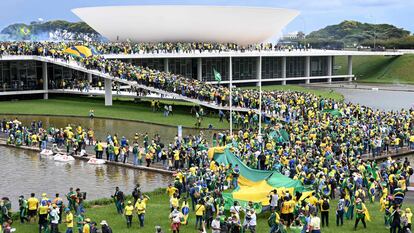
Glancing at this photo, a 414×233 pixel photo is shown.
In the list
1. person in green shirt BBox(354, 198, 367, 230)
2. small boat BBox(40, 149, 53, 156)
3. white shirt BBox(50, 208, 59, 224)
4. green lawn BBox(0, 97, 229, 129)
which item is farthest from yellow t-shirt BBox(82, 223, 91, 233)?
green lawn BBox(0, 97, 229, 129)

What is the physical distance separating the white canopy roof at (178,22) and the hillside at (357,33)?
58.3 metres

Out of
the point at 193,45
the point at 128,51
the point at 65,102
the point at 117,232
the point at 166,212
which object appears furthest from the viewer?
the point at 193,45

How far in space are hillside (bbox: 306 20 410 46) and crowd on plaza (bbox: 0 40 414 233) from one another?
8938 cm

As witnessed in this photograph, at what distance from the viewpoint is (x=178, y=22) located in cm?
7044

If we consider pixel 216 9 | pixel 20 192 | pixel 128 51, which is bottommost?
pixel 20 192

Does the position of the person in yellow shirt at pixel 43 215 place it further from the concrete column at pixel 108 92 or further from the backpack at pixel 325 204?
the concrete column at pixel 108 92

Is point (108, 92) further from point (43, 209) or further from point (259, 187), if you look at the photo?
point (43, 209)

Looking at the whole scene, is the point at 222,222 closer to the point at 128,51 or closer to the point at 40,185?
the point at 40,185

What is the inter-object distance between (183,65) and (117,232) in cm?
5192

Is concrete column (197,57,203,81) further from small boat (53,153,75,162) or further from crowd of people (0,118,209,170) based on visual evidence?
small boat (53,153,75,162)

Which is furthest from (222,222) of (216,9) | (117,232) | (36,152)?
(216,9)

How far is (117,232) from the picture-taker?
61.9ft

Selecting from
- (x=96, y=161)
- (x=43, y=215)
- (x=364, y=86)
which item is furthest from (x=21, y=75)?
(x=43, y=215)

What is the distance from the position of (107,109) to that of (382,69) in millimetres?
48497
